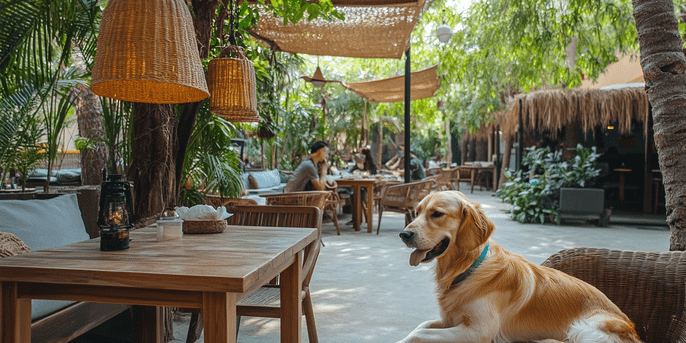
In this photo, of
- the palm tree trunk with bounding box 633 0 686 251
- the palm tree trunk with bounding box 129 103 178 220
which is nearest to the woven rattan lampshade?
the palm tree trunk with bounding box 129 103 178 220

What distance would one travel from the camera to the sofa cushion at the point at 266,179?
912 centimetres

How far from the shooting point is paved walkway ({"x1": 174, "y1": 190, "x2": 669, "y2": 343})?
3.17 meters

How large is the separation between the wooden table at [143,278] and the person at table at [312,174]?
4.92 meters

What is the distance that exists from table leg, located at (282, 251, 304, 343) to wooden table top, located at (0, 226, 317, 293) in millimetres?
181

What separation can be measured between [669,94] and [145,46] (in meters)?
2.59

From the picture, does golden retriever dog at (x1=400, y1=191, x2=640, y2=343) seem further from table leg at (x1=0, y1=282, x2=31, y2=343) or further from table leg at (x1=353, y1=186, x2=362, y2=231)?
table leg at (x1=353, y1=186, x2=362, y2=231)

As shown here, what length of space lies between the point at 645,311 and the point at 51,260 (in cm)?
236

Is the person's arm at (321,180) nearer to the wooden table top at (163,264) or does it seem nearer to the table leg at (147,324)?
the table leg at (147,324)

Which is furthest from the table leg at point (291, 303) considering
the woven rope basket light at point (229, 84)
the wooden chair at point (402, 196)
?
the wooden chair at point (402, 196)

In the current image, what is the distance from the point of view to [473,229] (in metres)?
1.82

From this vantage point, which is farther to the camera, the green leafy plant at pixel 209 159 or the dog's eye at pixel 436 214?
the green leafy plant at pixel 209 159

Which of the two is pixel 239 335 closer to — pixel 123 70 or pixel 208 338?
pixel 208 338

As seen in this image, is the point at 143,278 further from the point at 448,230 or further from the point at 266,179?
the point at 266,179

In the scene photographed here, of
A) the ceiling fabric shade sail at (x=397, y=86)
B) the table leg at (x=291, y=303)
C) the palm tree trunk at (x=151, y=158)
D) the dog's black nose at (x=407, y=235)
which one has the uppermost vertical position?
the ceiling fabric shade sail at (x=397, y=86)
